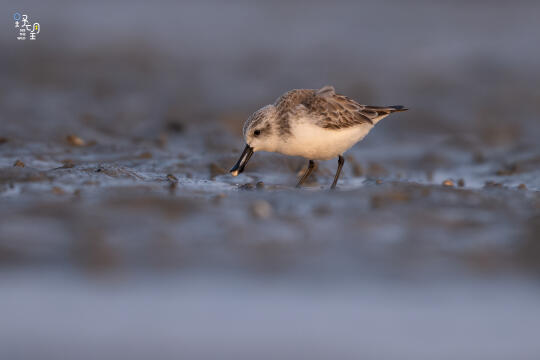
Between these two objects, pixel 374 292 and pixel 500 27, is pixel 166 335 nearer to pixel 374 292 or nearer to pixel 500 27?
pixel 374 292

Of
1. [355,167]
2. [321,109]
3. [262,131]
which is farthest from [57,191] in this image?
[355,167]

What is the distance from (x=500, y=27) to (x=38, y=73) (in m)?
12.7

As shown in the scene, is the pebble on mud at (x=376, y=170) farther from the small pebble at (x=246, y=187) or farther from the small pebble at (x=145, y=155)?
the small pebble at (x=145, y=155)

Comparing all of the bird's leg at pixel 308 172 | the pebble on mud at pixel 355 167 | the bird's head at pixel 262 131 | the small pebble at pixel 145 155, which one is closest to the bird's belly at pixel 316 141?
the bird's head at pixel 262 131

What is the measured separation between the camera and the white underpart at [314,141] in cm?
721

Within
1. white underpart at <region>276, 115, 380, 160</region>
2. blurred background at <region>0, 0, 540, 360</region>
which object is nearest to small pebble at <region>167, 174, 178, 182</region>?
blurred background at <region>0, 0, 540, 360</region>

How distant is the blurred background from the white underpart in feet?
1.40

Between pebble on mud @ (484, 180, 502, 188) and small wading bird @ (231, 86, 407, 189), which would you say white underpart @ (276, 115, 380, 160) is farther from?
pebble on mud @ (484, 180, 502, 188)

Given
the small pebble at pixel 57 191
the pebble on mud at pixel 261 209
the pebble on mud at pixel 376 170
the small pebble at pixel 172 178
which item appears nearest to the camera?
the pebble on mud at pixel 261 209

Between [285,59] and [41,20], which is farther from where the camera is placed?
[41,20]

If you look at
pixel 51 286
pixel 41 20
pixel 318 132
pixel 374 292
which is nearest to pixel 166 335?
pixel 51 286

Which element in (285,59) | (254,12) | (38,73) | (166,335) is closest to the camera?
(166,335)

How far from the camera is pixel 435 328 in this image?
13.4 ft

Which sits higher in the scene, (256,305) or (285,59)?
(285,59)
